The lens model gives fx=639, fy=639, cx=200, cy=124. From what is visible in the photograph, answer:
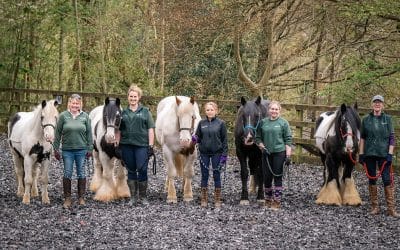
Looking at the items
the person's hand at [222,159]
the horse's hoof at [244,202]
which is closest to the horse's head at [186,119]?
the person's hand at [222,159]

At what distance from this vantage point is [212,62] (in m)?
20.9

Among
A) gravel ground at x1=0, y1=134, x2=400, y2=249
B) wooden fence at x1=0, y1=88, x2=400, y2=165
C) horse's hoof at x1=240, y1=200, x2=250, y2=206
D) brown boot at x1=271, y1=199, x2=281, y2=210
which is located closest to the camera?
gravel ground at x1=0, y1=134, x2=400, y2=249

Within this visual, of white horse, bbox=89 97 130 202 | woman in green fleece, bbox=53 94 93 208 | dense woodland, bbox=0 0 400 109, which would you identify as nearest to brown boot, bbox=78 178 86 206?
woman in green fleece, bbox=53 94 93 208

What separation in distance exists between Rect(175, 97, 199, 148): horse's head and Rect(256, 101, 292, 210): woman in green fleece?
0.98 meters

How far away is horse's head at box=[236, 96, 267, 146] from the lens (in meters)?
9.12

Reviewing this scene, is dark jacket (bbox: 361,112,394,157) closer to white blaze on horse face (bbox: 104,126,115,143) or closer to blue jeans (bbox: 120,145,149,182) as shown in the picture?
blue jeans (bbox: 120,145,149,182)

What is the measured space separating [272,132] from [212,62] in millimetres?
12206

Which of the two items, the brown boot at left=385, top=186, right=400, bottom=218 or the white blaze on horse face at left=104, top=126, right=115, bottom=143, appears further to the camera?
the white blaze on horse face at left=104, top=126, right=115, bottom=143

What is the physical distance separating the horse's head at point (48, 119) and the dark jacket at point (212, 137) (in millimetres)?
2086

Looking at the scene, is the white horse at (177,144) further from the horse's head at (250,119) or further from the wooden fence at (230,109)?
the wooden fence at (230,109)

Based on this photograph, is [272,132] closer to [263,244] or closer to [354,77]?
[263,244]

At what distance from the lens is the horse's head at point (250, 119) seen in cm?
912

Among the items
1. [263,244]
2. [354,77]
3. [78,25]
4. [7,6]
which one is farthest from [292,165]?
[7,6]

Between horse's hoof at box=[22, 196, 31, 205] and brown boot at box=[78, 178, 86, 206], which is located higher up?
brown boot at box=[78, 178, 86, 206]
